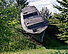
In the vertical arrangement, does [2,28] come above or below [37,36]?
above

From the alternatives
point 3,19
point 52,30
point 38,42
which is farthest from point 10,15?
point 52,30

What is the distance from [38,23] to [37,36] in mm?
2541

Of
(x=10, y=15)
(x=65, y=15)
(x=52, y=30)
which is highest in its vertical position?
(x=10, y=15)

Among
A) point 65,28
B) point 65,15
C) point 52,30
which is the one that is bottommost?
point 52,30

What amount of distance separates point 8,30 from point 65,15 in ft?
45.9

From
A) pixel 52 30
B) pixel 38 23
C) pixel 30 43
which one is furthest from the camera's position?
pixel 52 30

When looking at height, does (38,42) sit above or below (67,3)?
below

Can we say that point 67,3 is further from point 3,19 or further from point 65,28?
point 3,19

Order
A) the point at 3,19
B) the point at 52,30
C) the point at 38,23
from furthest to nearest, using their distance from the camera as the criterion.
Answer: the point at 52,30, the point at 38,23, the point at 3,19

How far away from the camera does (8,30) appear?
7578 mm

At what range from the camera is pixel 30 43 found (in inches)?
741

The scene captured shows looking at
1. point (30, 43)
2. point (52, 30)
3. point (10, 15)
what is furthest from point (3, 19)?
point (52, 30)

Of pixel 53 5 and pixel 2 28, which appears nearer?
pixel 2 28

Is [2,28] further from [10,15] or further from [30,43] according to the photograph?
[30,43]
